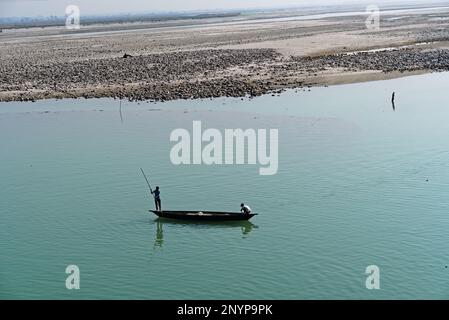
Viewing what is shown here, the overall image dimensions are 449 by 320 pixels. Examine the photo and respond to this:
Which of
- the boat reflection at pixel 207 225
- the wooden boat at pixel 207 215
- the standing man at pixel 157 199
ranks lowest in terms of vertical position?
the boat reflection at pixel 207 225

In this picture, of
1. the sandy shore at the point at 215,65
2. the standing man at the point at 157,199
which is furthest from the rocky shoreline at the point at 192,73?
the standing man at the point at 157,199

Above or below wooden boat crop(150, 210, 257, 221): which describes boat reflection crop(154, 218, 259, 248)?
below

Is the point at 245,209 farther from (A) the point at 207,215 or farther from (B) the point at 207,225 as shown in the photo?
(B) the point at 207,225

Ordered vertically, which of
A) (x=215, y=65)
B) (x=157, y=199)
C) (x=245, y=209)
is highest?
(x=215, y=65)

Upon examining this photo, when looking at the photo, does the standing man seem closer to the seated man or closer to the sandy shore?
the seated man

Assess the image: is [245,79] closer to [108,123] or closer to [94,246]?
[108,123]

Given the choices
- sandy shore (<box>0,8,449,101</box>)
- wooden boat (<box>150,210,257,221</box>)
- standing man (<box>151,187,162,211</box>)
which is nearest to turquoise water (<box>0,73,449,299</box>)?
wooden boat (<box>150,210,257,221</box>)

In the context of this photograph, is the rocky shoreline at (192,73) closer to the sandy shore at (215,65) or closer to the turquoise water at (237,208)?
the sandy shore at (215,65)

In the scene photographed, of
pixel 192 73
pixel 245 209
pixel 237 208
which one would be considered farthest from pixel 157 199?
pixel 192 73

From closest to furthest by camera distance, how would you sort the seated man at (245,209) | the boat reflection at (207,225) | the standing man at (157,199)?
the boat reflection at (207,225), the seated man at (245,209), the standing man at (157,199)
